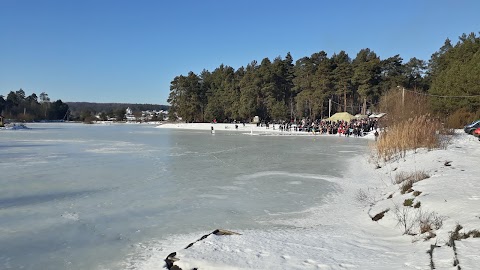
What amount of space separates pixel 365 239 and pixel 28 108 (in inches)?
5255

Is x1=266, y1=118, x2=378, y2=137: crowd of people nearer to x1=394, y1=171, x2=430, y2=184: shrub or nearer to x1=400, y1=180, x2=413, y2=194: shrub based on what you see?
x1=394, y1=171, x2=430, y2=184: shrub

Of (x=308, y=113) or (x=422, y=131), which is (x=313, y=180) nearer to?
(x=422, y=131)

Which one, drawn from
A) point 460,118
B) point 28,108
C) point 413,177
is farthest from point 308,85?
point 28,108

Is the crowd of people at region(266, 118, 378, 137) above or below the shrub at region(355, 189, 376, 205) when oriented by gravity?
above

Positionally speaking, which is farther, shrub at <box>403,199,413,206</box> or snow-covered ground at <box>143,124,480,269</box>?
shrub at <box>403,199,413,206</box>

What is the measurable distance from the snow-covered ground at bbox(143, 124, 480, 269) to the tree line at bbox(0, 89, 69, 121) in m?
118

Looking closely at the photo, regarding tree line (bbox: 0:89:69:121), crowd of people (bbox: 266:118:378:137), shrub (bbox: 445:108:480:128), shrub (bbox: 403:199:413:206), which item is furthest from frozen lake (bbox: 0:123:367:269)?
tree line (bbox: 0:89:69:121)

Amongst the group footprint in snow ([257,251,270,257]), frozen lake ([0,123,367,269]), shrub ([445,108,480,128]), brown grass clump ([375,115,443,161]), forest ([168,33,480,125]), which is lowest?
frozen lake ([0,123,367,269])

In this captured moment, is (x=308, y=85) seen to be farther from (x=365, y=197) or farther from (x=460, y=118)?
(x=365, y=197)

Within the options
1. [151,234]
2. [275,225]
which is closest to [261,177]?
[275,225]

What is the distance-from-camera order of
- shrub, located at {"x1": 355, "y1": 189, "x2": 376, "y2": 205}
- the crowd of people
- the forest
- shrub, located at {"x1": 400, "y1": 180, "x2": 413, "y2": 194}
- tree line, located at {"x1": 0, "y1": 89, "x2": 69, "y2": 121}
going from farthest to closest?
tree line, located at {"x1": 0, "y1": 89, "x2": 69, "y2": 121}
the forest
the crowd of people
shrub, located at {"x1": 355, "y1": 189, "x2": 376, "y2": 205}
shrub, located at {"x1": 400, "y1": 180, "x2": 413, "y2": 194}

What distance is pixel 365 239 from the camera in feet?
16.6

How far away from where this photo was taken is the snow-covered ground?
400 cm

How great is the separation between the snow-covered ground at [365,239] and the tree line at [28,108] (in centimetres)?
11772
